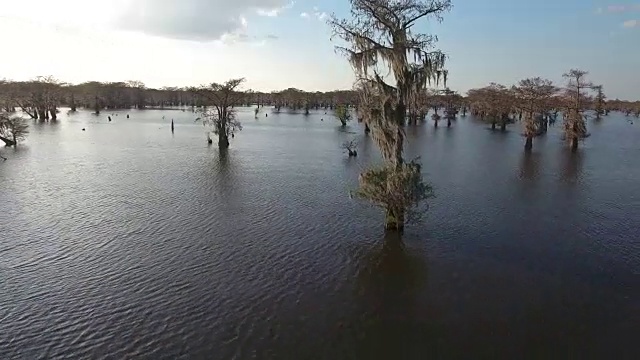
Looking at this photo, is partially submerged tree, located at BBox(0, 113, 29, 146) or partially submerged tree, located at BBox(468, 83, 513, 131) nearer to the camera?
partially submerged tree, located at BBox(0, 113, 29, 146)

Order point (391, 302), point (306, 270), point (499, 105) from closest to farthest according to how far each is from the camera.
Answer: point (391, 302) < point (306, 270) < point (499, 105)

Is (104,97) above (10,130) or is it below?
above

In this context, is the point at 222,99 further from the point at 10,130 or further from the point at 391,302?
→ the point at 391,302

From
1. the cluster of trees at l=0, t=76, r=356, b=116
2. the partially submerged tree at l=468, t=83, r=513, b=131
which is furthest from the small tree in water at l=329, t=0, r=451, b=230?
the partially submerged tree at l=468, t=83, r=513, b=131

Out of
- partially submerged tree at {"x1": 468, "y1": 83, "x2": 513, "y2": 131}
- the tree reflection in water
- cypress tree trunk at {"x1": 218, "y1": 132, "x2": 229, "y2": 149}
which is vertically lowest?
the tree reflection in water

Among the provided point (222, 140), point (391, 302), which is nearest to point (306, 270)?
point (391, 302)

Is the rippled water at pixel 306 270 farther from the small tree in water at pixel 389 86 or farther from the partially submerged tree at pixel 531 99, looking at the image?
the partially submerged tree at pixel 531 99

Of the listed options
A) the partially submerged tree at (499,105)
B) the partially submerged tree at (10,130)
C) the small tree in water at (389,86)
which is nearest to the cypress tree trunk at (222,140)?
the partially submerged tree at (10,130)

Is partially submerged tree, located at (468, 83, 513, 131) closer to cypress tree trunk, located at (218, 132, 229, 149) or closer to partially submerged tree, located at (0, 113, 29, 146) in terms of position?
cypress tree trunk, located at (218, 132, 229, 149)
